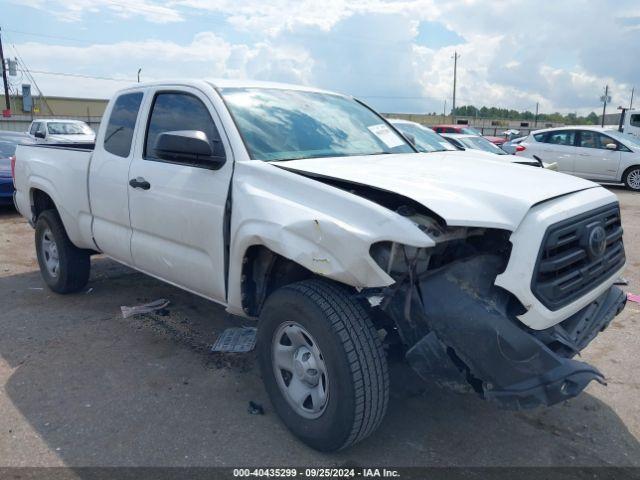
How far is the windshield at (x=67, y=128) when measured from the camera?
712 inches

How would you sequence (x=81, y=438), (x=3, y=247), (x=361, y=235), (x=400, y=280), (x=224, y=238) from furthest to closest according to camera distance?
(x=3, y=247)
(x=224, y=238)
(x=81, y=438)
(x=400, y=280)
(x=361, y=235)

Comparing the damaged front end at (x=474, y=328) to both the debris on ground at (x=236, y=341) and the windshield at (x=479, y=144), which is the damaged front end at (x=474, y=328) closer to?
the debris on ground at (x=236, y=341)

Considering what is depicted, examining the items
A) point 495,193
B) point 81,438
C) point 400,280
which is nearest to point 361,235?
point 400,280

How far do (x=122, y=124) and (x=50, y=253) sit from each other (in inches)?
74.2

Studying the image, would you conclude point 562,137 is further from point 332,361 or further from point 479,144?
point 332,361

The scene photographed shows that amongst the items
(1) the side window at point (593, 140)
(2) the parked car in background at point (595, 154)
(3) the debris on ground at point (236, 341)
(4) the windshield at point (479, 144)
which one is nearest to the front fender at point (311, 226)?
(3) the debris on ground at point (236, 341)

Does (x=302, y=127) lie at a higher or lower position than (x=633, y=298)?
higher

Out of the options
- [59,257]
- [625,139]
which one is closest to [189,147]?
[59,257]

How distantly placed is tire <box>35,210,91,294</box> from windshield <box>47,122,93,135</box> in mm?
13666

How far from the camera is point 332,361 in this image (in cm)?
282

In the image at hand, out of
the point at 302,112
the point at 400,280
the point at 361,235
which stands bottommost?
the point at 400,280

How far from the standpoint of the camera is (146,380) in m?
3.94

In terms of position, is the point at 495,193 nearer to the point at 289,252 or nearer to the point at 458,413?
the point at 289,252

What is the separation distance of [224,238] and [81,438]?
137cm
